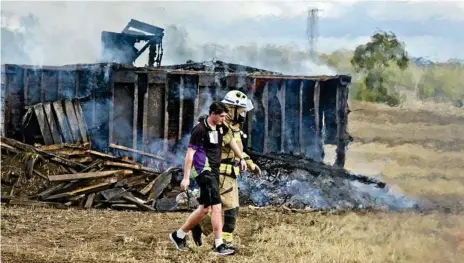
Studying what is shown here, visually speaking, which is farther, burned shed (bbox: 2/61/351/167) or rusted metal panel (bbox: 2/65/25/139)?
rusted metal panel (bbox: 2/65/25/139)

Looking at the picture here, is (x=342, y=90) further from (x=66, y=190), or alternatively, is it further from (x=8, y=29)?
(x=8, y=29)

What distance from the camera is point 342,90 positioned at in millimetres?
11281

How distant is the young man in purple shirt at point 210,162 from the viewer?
7.50m

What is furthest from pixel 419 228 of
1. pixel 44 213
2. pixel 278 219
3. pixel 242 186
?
pixel 44 213

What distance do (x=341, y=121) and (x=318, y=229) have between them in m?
2.57

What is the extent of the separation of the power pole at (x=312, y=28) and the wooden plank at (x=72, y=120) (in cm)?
377

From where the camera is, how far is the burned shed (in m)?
11.1

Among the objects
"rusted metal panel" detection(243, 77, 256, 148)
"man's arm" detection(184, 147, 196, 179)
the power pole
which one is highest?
the power pole

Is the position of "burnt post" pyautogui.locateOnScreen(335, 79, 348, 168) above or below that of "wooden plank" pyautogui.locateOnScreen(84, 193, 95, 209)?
above

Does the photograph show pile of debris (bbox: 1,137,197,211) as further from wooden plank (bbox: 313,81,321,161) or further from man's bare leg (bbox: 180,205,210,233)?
man's bare leg (bbox: 180,205,210,233)

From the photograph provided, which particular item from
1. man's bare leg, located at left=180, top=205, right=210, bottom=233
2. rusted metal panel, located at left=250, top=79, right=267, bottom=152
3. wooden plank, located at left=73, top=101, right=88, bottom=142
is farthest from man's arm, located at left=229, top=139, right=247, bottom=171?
wooden plank, located at left=73, top=101, right=88, bottom=142

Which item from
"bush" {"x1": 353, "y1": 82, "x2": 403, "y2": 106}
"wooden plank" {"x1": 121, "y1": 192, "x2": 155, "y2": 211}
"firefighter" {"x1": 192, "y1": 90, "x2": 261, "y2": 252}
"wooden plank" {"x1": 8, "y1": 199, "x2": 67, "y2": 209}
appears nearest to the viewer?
"firefighter" {"x1": 192, "y1": 90, "x2": 261, "y2": 252}

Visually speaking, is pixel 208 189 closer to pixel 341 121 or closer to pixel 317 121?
pixel 317 121

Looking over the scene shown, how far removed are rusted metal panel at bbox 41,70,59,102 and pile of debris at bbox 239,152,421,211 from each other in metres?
3.17
